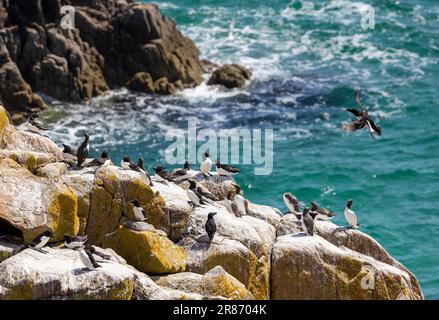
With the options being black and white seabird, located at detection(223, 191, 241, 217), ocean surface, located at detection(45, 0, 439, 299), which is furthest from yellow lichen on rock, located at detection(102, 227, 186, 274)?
ocean surface, located at detection(45, 0, 439, 299)

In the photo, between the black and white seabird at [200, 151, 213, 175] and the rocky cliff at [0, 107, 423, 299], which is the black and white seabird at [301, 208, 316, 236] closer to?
the rocky cliff at [0, 107, 423, 299]

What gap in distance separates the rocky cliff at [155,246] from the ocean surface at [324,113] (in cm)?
1367

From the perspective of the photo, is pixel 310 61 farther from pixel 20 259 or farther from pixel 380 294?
pixel 20 259

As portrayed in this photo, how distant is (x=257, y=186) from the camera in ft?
178

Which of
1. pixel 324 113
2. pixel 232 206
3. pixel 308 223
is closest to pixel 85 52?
pixel 324 113

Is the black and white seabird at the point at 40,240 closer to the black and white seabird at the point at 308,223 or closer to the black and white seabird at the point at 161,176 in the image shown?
the black and white seabird at the point at 161,176

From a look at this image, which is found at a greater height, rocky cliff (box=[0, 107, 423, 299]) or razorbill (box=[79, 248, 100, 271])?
razorbill (box=[79, 248, 100, 271])

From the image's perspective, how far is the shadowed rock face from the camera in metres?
58.2

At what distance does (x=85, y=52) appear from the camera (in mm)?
61969

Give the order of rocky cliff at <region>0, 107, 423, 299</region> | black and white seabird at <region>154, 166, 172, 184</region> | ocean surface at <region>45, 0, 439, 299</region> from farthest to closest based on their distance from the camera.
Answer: ocean surface at <region>45, 0, 439, 299</region>
black and white seabird at <region>154, 166, 172, 184</region>
rocky cliff at <region>0, 107, 423, 299</region>

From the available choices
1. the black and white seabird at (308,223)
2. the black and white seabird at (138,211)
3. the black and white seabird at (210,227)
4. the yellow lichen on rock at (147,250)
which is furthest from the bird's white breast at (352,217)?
the black and white seabird at (138,211)

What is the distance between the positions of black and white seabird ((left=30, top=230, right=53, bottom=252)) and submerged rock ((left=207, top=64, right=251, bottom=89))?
4019 cm

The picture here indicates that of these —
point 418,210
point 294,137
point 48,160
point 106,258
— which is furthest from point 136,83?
point 106,258
